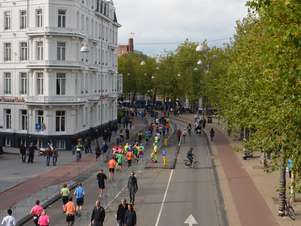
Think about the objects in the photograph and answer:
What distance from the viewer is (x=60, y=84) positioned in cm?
5234

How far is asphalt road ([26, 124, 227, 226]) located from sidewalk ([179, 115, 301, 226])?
65 cm

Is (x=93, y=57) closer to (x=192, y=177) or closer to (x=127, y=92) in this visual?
(x=192, y=177)

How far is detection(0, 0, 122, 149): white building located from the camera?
2026 inches

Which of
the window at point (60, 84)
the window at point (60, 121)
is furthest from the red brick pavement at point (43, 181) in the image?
the window at point (60, 84)

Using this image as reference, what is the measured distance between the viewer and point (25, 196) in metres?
30.5

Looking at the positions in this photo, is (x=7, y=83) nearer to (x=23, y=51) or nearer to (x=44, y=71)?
(x=23, y=51)

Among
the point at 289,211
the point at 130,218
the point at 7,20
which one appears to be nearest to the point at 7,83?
the point at 7,20

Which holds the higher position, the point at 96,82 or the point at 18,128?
the point at 96,82

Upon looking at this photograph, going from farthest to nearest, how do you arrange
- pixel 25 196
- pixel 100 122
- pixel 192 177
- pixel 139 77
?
pixel 139 77, pixel 100 122, pixel 192 177, pixel 25 196

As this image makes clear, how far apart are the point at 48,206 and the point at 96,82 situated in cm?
3727

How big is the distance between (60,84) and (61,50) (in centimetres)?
303

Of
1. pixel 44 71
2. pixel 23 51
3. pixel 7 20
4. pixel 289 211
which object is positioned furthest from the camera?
pixel 7 20

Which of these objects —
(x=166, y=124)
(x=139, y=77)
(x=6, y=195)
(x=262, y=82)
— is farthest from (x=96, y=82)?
(x=139, y=77)

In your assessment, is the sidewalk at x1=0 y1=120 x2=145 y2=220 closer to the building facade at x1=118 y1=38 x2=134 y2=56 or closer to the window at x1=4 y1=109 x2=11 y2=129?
the window at x1=4 y1=109 x2=11 y2=129
